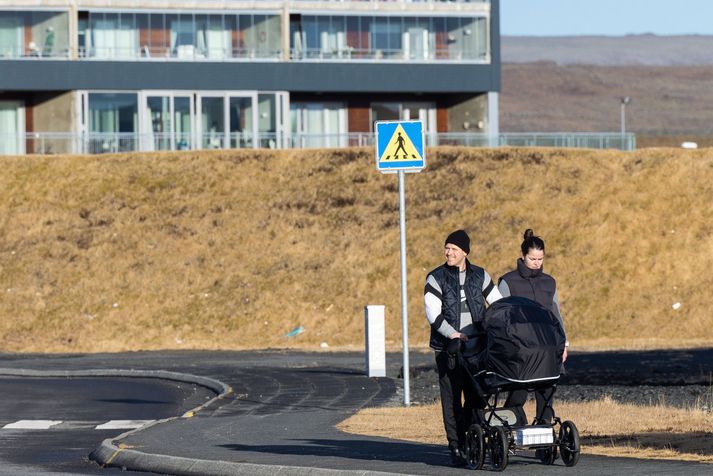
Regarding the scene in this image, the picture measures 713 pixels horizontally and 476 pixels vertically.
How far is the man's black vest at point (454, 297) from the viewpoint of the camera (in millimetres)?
13172

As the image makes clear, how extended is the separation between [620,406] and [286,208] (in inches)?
1315

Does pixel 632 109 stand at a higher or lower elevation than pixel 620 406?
higher

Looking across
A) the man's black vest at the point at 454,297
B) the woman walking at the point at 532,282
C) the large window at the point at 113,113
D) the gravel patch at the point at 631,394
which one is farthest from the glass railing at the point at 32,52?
the man's black vest at the point at 454,297

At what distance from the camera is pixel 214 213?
5091 cm

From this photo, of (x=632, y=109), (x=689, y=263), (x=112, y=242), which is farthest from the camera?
(x=632, y=109)

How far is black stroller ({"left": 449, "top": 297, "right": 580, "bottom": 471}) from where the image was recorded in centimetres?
1218

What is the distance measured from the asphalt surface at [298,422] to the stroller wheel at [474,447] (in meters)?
0.12

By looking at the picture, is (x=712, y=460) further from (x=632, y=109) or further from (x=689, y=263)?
(x=632, y=109)

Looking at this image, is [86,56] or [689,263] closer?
[689,263]

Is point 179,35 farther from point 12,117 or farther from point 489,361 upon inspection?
point 489,361

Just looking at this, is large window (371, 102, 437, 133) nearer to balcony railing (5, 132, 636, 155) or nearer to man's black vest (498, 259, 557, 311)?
balcony railing (5, 132, 636, 155)

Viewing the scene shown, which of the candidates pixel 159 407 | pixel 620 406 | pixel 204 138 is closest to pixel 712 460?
pixel 620 406


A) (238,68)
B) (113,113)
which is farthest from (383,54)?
(113,113)

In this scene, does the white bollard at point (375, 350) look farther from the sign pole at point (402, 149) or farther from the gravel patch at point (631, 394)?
the sign pole at point (402, 149)
